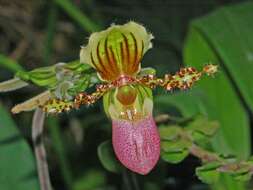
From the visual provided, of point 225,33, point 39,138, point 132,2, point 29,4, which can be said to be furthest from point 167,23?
point 39,138

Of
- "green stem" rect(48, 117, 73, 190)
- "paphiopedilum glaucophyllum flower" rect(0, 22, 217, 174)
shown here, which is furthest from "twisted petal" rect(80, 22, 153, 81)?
"green stem" rect(48, 117, 73, 190)

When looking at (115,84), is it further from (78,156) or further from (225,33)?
(78,156)

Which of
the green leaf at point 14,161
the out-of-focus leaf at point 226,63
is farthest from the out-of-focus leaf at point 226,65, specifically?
the green leaf at point 14,161

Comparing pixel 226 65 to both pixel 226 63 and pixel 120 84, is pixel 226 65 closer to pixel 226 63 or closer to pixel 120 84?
pixel 226 63

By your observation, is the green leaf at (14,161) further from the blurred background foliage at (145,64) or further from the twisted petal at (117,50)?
the twisted petal at (117,50)

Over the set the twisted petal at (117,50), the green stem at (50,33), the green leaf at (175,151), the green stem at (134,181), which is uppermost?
the green stem at (50,33)
